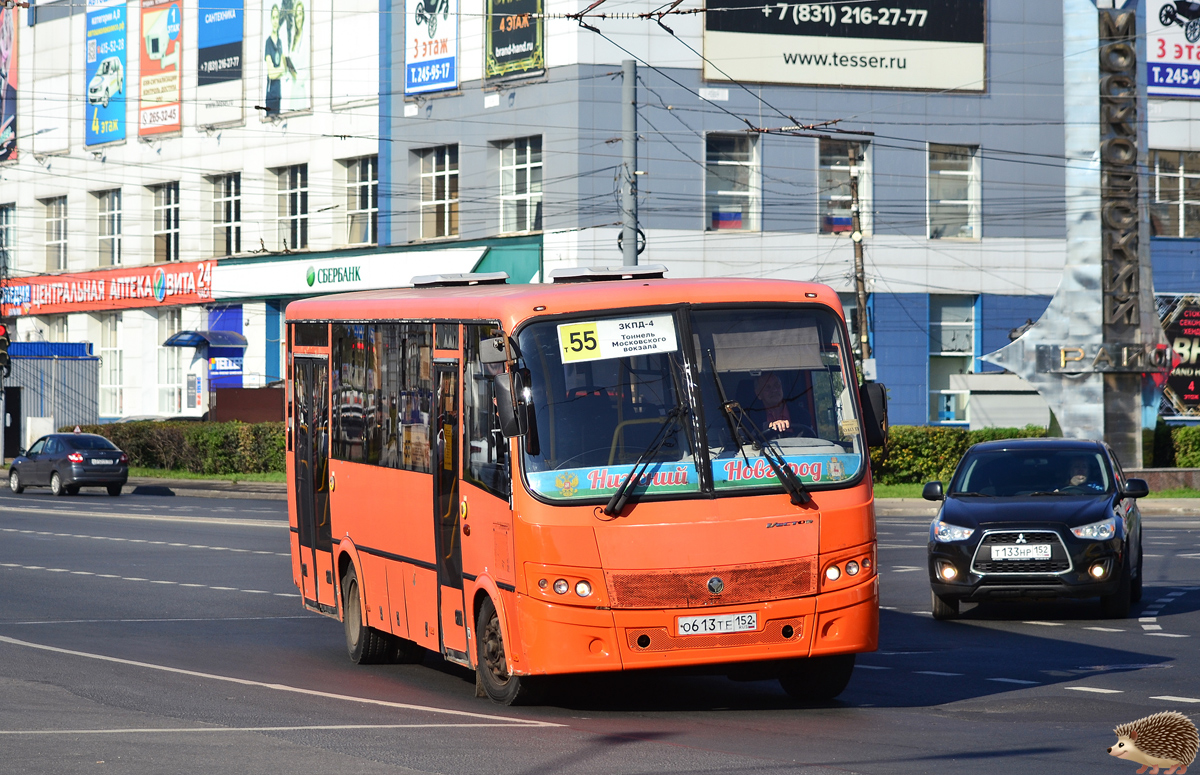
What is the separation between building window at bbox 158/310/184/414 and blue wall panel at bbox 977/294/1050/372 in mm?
29233

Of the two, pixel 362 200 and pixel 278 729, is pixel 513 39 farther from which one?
pixel 278 729

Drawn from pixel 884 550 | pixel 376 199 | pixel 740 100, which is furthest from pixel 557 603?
pixel 376 199

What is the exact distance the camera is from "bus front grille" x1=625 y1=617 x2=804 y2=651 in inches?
384

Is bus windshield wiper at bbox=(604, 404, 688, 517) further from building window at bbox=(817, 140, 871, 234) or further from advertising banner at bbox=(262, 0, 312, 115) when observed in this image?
advertising banner at bbox=(262, 0, 312, 115)

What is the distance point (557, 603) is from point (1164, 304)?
47.3 meters

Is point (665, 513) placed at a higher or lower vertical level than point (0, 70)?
lower

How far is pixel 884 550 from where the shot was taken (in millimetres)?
23359

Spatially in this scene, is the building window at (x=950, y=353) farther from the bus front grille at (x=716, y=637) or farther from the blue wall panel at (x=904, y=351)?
the bus front grille at (x=716, y=637)

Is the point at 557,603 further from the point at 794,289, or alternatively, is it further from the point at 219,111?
the point at 219,111

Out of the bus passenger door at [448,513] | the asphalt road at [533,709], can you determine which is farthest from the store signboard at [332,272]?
the bus passenger door at [448,513]

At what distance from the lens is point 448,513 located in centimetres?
1109

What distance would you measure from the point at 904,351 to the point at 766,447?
1601 inches

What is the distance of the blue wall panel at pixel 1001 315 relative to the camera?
50.9m

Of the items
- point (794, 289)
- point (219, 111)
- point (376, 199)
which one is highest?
point (219, 111)
